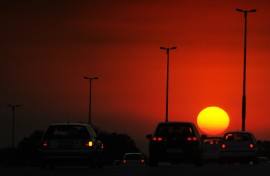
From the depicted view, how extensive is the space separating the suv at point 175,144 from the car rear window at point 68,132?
462cm

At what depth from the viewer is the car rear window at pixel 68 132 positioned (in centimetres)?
3728

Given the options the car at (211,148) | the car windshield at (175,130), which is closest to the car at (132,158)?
the car at (211,148)

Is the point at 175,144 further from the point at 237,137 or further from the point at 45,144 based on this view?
the point at 237,137

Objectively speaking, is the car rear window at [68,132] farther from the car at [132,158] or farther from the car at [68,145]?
the car at [132,158]

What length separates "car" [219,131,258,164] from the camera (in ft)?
169

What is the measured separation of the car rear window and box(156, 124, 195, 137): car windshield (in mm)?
4741

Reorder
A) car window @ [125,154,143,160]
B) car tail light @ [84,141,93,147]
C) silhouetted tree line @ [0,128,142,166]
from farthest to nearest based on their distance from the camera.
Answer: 1. silhouetted tree line @ [0,128,142,166]
2. car window @ [125,154,143,160]
3. car tail light @ [84,141,93,147]

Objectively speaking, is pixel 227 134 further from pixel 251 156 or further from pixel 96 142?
pixel 96 142

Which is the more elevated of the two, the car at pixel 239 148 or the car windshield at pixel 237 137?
the car windshield at pixel 237 137

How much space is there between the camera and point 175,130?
136 ft

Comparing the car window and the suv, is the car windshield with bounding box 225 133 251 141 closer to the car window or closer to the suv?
the suv

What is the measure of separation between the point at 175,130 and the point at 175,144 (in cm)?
67

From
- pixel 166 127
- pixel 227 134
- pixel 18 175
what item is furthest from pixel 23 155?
pixel 18 175

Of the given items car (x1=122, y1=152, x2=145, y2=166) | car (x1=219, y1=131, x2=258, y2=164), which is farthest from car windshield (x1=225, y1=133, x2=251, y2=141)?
car (x1=122, y1=152, x2=145, y2=166)
